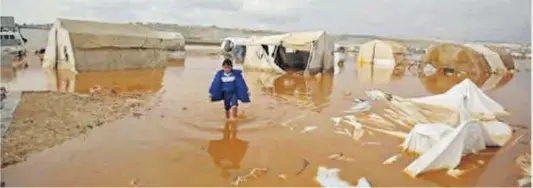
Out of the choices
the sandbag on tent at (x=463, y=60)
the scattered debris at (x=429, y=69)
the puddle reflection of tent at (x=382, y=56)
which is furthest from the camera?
the puddle reflection of tent at (x=382, y=56)

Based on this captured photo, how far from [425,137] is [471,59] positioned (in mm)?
13685

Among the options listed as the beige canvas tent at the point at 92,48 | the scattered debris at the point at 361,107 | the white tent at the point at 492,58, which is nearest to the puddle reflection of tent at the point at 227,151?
the scattered debris at the point at 361,107

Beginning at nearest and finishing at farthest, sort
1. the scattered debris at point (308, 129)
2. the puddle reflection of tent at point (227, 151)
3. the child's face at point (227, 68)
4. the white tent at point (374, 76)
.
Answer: the puddle reflection of tent at point (227, 151)
the scattered debris at point (308, 129)
the child's face at point (227, 68)
the white tent at point (374, 76)

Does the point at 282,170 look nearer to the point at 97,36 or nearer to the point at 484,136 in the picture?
the point at 484,136

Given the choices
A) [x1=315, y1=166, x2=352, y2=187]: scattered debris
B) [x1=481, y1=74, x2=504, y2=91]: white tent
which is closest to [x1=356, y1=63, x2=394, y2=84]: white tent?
[x1=481, y1=74, x2=504, y2=91]: white tent

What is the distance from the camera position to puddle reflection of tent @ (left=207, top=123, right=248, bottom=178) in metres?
3.88

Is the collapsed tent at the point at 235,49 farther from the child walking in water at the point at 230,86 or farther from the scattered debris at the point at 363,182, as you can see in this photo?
the scattered debris at the point at 363,182

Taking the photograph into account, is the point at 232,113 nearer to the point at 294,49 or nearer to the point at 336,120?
the point at 336,120

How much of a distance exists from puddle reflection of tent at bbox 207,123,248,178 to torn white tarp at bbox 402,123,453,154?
1.65 m

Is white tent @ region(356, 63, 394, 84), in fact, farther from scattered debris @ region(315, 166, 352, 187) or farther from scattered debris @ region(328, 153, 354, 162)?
scattered debris @ region(315, 166, 352, 187)

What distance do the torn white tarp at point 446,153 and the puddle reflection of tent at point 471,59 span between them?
12.8m

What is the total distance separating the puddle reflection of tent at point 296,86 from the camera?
8.49 metres

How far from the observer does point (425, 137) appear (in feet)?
13.9

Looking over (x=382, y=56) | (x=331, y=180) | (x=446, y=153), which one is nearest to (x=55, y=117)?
(x=331, y=180)
